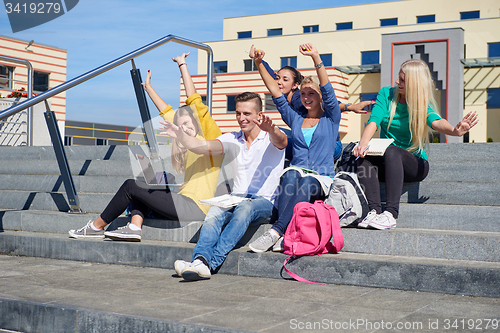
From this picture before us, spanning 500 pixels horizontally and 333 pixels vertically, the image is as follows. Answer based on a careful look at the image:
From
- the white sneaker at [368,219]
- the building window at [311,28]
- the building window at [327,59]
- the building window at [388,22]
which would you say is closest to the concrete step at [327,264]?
the white sneaker at [368,219]

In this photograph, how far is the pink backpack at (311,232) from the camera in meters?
3.73

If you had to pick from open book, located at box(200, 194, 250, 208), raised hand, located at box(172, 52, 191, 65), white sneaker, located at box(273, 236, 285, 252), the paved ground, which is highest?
raised hand, located at box(172, 52, 191, 65)

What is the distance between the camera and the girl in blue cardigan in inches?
159

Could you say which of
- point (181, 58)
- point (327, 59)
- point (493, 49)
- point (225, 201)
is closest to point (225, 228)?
point (225, 201)

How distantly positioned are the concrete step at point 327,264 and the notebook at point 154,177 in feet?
1.77

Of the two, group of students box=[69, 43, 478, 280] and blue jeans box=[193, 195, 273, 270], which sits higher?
group of students box=[69, 43, 478, 280]

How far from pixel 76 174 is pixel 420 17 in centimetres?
3044

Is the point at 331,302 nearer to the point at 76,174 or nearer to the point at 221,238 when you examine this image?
the point at 221,238

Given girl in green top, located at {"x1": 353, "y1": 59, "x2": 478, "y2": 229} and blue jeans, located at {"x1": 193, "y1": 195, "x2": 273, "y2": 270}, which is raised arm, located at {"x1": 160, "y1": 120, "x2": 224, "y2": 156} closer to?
blue jeans, located at {"x1": 193, "y1": 195, "x2": 273, "y2": 270}

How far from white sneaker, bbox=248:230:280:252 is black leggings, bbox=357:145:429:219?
34.4 inches

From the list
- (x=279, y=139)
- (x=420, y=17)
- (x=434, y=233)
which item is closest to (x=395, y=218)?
(x=434, y=233)

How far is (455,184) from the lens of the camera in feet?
14.7

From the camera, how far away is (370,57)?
2805cm

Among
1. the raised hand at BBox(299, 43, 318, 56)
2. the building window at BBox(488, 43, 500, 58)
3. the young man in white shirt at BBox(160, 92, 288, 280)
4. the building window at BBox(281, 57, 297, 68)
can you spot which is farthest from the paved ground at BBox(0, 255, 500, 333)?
the building window at BBox(281, 57, 297, 68)
